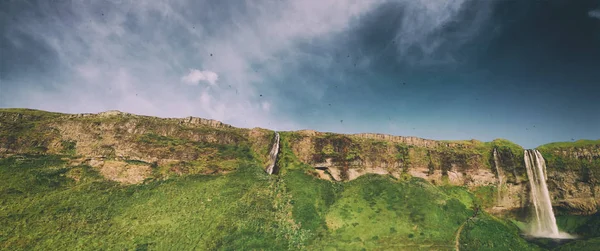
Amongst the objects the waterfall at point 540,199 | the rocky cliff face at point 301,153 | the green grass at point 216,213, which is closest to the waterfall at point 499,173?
the rocky cliff face at point 301,153

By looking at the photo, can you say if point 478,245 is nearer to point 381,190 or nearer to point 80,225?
point 381,190

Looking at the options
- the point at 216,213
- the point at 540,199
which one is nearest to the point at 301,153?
the point at 216,213

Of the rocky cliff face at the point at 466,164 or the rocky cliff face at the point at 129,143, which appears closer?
the rocky cliff face at the point at 129,143

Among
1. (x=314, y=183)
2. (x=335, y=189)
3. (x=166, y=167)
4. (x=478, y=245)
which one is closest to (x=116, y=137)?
(x=166, y=167)

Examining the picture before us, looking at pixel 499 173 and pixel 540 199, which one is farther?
pixel 499 173

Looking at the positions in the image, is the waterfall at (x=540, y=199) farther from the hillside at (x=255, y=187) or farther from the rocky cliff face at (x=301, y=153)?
the hillside at (x=255, y=187)

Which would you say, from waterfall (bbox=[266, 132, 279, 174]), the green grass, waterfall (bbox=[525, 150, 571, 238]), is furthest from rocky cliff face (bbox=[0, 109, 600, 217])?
the green grass

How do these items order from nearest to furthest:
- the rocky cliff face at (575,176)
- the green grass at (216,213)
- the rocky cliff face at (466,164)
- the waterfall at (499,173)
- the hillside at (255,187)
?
the green grass at (216,213) → the hillside at (255,187) → the rocky cliff face at (575,176) → the rocky cliff face at (466,164) → the waterfall at (499,173)

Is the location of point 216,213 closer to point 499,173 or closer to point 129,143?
point 129,143
